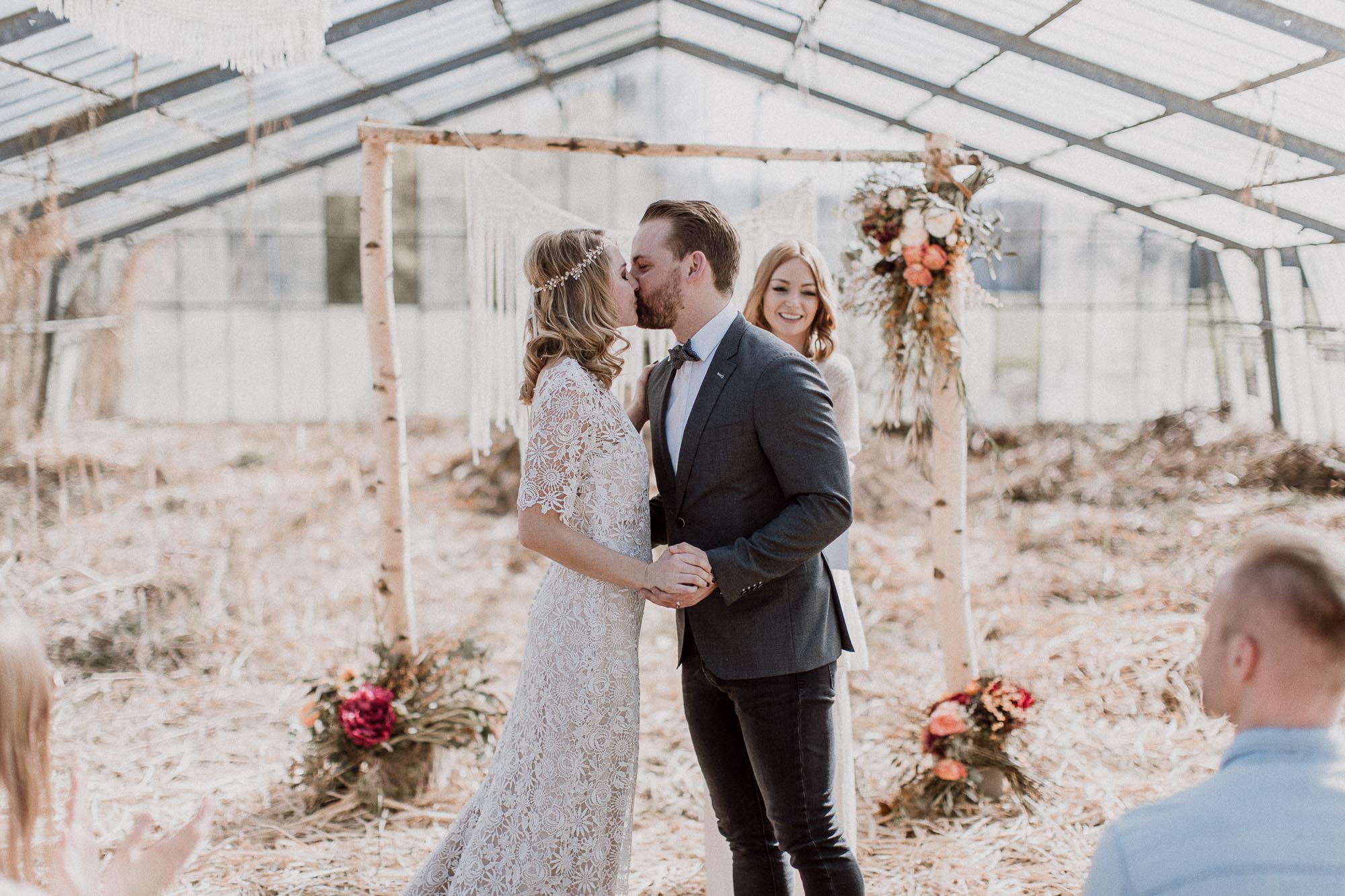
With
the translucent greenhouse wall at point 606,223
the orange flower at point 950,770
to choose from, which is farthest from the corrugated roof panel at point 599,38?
the orange flower at point 950,770

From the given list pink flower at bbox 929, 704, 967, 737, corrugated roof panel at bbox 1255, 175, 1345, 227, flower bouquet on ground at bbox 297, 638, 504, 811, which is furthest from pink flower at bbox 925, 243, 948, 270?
corrugated roof panel at bbox 1255, 175, 1345, 227

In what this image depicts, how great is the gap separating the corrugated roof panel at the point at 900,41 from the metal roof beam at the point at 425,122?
2.85 metres

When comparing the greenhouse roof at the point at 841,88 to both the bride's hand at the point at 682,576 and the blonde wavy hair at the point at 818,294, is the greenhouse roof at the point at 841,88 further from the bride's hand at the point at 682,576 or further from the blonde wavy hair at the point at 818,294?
the bride's hand at the point at 682,576

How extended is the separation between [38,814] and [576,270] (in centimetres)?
124

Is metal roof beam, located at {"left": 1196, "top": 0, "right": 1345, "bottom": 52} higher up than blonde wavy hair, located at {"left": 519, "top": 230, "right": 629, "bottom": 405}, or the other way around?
metal roof beam, located at {"left": 1196, "top": 0, "right": 1345, "bottom": 52}

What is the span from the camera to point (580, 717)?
6.66 feet

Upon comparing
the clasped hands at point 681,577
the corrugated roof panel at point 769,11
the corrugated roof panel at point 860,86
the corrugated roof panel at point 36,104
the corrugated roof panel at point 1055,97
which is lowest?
the clasped hands at point 681,577

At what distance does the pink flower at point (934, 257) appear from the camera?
3119mm

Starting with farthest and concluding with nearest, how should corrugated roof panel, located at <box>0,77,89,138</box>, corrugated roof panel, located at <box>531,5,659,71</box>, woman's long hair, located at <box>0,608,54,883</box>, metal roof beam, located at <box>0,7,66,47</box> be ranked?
corrugated roof panel, located at <box>531,5,659,71</box> → corrugated roof panel, located at <box>0,77,89,138</box> → metal roof beam, located at <box>0,7,66,47</box> → woman's long hair, located at <box>0,608,54,883</box>

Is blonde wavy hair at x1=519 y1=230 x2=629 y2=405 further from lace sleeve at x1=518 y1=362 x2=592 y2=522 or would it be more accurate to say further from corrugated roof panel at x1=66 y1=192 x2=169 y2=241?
corrugated roof panel at x1=66 y1=192 x2=169 y2=241

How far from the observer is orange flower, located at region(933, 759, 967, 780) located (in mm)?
3229

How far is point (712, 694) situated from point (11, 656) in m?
1.26

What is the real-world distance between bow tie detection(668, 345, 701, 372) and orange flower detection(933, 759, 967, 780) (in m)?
1.87

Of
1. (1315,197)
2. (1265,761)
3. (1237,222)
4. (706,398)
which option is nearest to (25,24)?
(706,398)
